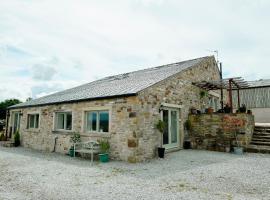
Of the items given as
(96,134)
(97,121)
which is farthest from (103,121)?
(96,134)

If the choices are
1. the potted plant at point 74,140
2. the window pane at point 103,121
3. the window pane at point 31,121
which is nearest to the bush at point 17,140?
the window pane at point 31,121

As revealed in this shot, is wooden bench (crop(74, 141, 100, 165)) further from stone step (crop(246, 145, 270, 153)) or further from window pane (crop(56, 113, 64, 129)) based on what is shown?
stone step (crop(246, 145, 270, 153))

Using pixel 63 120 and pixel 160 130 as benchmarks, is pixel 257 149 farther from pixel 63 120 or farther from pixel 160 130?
pixel 63 120

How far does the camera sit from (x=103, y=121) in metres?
10.0

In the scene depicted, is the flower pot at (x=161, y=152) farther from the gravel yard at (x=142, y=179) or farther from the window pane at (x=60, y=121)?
the window pane at (x=60, y=121)

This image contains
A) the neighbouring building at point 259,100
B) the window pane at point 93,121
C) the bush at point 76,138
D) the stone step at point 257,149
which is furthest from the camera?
the neighbouring building at point 259,100

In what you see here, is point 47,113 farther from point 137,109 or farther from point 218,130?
point 218,130

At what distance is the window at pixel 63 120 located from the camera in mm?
12094

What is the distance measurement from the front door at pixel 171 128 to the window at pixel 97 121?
2.82 meters

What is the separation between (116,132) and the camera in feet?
30.0

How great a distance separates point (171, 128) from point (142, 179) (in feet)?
18.0

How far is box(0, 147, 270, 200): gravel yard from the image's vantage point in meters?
4.98

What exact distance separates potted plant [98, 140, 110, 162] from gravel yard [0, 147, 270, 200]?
0.44 metres

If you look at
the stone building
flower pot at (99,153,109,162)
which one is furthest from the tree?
flower pot at (99,153,109,162)
